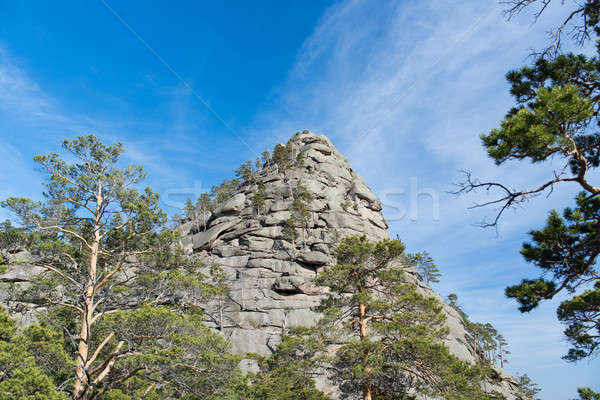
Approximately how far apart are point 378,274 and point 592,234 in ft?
25.6

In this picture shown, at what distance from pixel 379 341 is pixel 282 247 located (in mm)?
30387

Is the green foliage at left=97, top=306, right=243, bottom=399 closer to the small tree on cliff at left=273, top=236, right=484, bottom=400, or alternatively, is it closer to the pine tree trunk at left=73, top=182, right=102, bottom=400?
the pine tree trunk at left=73, top=182, right=102, bottom=400

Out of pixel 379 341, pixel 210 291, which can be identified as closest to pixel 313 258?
pixel 210 291

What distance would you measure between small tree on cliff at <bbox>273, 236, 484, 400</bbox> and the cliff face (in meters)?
9.41

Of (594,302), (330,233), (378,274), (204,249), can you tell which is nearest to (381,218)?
(330,233)

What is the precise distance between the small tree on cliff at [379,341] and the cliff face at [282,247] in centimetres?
941

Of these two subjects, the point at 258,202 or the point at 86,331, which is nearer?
the point at 86,331

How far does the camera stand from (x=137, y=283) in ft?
42.2

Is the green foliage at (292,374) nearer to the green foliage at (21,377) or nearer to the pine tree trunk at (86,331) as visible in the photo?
the pine tree trunk at (86,331)

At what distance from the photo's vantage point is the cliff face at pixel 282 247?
3206 centimetres

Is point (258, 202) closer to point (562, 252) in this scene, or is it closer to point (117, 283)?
point (117, 283)

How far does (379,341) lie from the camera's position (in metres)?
11.6

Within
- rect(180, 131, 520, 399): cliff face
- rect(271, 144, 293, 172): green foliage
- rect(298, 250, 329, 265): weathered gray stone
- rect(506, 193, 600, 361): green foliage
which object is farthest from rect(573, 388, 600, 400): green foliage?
rect(271, 144, 293, 172): green foliage

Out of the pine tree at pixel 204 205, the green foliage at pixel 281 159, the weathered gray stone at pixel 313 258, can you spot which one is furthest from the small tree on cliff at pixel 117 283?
the green foliage at pixel 281 159
